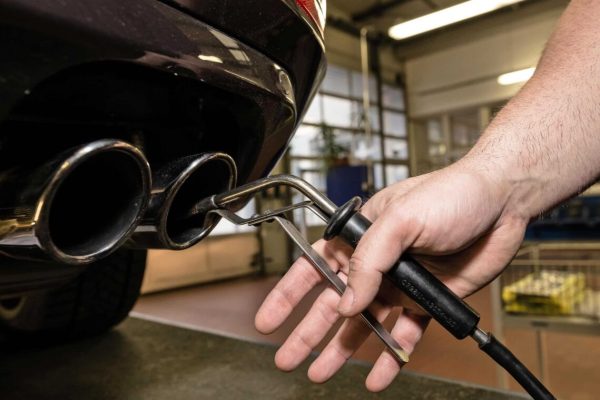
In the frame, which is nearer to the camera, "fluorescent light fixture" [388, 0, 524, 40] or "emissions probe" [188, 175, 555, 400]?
"emissions probe" [188, 175, 555, 400]

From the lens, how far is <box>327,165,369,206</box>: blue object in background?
510 cm

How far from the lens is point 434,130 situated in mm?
9289

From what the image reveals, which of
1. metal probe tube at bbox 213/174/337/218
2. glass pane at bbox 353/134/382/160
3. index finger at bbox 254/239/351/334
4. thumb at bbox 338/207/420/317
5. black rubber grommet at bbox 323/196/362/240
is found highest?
glass pane at bbox 353/134/382/160

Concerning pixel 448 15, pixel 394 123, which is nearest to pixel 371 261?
pixel 448 15

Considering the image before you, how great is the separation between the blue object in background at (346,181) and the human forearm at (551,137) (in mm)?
4407

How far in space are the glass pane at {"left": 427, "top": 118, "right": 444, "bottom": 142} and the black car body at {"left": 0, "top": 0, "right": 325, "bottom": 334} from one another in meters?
8.82

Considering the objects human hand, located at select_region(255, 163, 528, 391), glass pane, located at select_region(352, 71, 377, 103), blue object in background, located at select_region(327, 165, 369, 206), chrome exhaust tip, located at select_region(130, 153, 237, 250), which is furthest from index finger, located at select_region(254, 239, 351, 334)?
glass pane, located at select_region(352, 71, 377, 103)

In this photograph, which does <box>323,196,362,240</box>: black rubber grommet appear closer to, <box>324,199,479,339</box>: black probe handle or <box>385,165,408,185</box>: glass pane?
<box>324,199,479,339</box>: black probe handle

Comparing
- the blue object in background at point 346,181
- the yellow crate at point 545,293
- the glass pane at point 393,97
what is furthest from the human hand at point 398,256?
the glass pane at point 393,97

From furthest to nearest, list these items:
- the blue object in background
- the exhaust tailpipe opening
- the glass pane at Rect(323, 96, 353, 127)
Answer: the glass pane at Rect(323, 96, 353, 127)
the blue object in background
the exhaust tailpipe opening

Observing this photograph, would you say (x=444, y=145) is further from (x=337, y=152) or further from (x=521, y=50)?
(x=337, y=152)

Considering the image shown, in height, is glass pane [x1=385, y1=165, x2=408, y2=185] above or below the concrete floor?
above

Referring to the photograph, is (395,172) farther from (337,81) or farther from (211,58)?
(211,58)

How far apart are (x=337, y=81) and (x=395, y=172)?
2.21 meters
